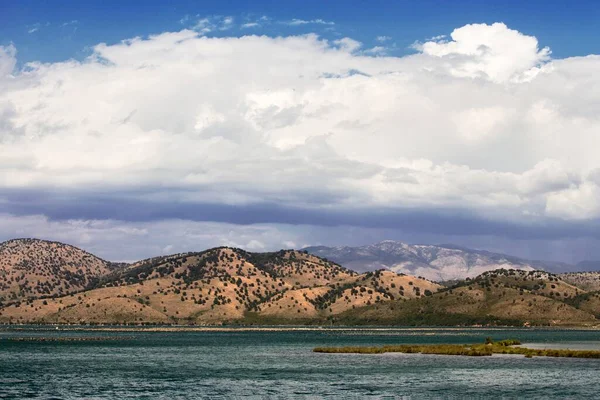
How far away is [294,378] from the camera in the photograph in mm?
118062

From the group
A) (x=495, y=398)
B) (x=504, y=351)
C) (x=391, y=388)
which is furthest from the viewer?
(x=504, y=351)

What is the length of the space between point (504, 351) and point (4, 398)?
9733cm

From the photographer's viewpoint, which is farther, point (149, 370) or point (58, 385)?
point (149, 370)

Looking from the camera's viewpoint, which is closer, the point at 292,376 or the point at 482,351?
the point at 292,376

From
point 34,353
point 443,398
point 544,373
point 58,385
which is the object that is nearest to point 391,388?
point 443,398

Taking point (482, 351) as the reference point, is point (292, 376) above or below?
below

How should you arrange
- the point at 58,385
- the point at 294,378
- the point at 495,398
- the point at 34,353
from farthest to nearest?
1. the point at 34,353
2. the point at 294,378
3. the point at 58,385
4. the point at 495,398

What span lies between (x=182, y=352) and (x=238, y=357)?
2370 centimetres

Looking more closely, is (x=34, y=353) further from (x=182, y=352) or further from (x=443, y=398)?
(x=443, y=398)

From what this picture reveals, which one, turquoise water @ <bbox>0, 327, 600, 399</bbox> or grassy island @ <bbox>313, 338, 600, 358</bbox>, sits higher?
grassy island @ <bbox>313, 338, 600, 358</bbox>

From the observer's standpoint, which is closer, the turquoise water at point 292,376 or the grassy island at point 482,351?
the turquoise water at point 292,376

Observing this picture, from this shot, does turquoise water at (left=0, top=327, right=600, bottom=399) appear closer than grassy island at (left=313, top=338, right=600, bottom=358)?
Yes

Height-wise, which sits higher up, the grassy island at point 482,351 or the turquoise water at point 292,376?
the grassy island at point 482,351

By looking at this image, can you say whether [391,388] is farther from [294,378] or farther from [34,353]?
[34,353]
